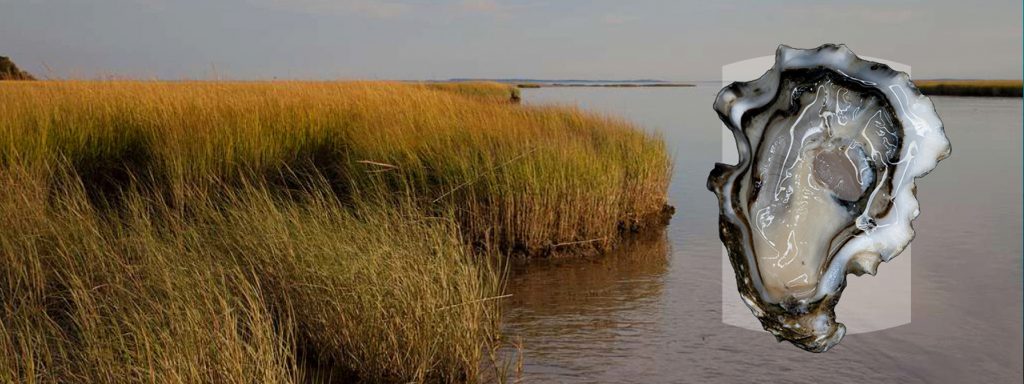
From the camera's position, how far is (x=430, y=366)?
3.81m

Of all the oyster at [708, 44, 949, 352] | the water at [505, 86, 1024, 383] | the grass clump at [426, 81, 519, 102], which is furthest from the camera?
the grass clump at [426, 81, 519, 102]

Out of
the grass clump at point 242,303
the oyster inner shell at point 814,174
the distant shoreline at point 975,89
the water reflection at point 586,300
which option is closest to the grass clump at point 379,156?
the water reflection at point 586,300

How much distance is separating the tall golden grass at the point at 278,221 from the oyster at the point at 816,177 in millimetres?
1597

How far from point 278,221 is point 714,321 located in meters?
2.49

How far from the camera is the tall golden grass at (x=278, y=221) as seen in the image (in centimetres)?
339

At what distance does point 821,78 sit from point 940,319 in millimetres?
3505

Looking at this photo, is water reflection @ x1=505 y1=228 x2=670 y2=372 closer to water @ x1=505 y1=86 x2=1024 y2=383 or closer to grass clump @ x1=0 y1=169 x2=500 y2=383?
water @ x1=505 y1=86 x2=1024 y2=383

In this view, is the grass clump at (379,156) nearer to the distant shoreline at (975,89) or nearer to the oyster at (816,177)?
the oyster at (816,177)

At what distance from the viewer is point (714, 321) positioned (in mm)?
5035

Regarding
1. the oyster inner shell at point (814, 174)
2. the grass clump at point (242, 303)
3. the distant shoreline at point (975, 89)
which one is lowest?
the distant shoreline at point (975, 89)

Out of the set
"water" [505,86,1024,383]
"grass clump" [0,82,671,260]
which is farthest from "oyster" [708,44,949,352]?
"grass clump" [0,82,671,260]

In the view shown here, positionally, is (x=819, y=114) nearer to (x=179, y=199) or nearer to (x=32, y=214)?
(x=32, y=214)

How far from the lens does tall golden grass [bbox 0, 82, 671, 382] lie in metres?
3.39

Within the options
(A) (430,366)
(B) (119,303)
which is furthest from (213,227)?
(A) (430,366)
